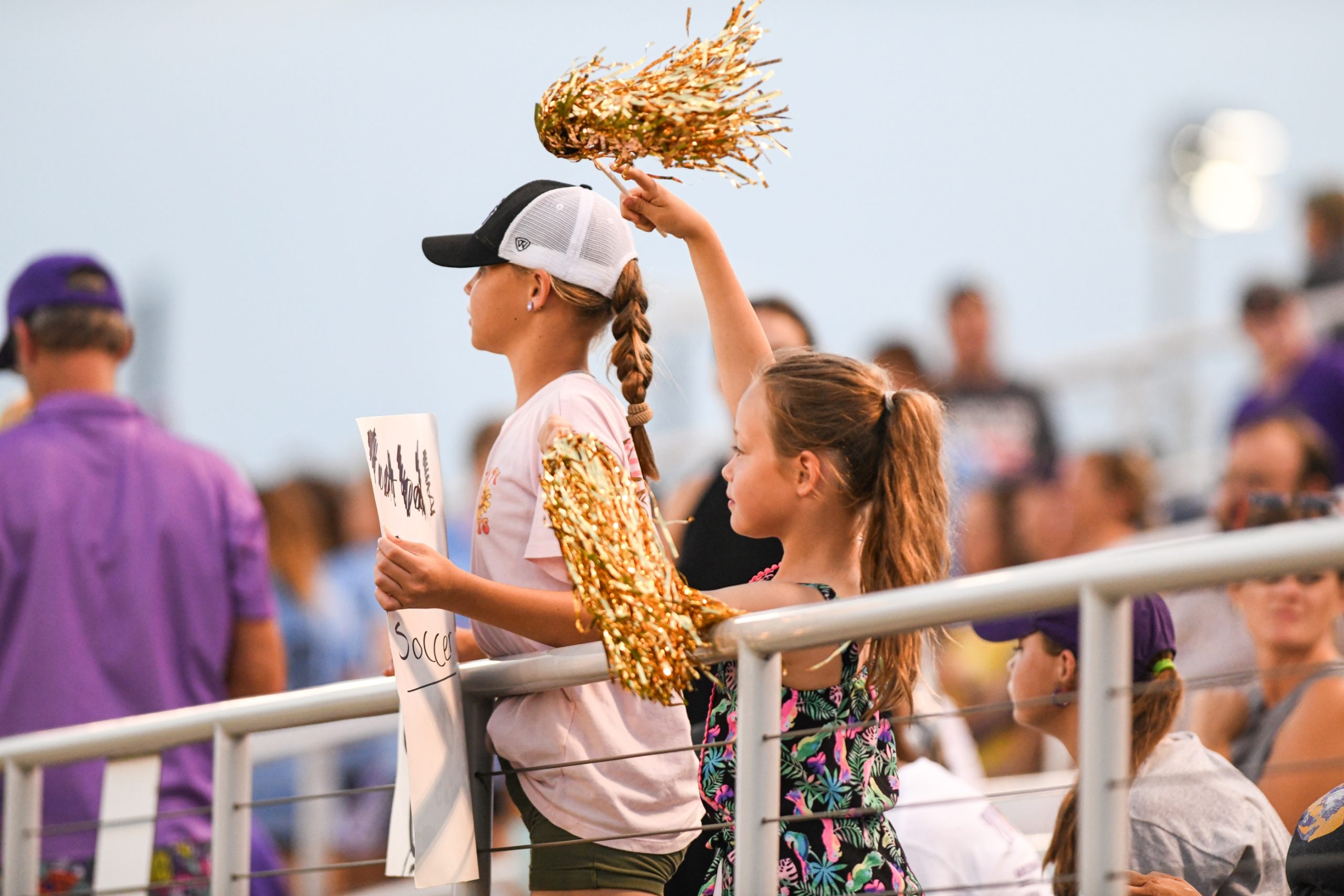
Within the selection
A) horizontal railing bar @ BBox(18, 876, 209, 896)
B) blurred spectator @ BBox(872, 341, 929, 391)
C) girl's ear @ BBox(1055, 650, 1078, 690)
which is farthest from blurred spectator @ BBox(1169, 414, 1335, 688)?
horizontal railing bar @ BBox(18, 876, 209, 896)

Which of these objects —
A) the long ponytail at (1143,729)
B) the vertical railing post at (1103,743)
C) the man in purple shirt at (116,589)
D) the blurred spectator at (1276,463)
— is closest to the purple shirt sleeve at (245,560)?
the man in purple shirt at (116,589)

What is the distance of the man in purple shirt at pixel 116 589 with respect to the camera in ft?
12.3

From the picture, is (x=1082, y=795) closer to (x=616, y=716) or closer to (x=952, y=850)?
(x=616, y=716)

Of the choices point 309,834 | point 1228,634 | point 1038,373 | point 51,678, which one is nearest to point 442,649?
point 51,678

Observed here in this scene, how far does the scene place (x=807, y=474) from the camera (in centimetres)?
268

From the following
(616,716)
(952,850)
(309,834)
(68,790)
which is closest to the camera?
(616,716)

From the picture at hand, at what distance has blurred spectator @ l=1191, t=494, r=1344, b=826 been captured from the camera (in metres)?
3.20

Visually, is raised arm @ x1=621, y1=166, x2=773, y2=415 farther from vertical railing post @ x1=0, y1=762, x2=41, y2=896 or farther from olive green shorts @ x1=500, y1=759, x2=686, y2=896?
vertical railing post @ x1=0, y1=762, x2=41, y2=896

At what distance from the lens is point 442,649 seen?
2.67 metres

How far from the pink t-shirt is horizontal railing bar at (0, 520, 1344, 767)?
0.07 meters

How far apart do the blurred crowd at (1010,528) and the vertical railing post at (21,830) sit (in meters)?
0.24

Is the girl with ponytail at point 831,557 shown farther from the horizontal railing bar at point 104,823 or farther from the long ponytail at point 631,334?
the horizontal railing bar at point 104,823

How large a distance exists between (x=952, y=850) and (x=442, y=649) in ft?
3.97

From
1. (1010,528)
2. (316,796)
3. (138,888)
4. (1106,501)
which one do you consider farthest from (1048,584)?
(1010,528)
